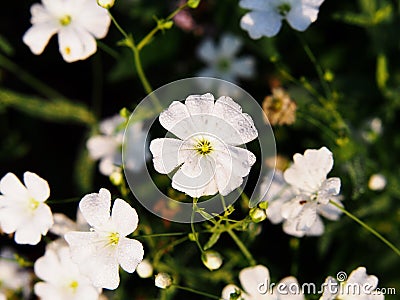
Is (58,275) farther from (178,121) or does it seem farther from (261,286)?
(178,121)

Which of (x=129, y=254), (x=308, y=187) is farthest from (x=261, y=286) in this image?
(x=129, y=254)

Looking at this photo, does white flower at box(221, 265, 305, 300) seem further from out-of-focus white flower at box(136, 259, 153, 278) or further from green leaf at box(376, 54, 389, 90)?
green leaf at box(376, 54, 389, 90)

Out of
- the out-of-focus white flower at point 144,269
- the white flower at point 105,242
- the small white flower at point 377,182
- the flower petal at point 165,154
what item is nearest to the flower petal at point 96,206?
the white flower at point 105,242

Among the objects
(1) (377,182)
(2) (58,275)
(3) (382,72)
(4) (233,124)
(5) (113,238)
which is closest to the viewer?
(4) (233,124)

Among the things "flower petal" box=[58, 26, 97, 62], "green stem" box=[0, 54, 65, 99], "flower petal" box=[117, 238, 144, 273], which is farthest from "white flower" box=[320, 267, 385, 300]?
"green stem" box=[0, 54, 65, 99]

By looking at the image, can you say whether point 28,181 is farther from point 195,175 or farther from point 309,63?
point 309,63

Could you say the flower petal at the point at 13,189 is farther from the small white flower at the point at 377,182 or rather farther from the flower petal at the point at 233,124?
the small white flower at the point at 377,182
